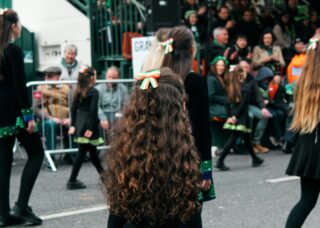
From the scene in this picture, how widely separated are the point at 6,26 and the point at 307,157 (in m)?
2.96

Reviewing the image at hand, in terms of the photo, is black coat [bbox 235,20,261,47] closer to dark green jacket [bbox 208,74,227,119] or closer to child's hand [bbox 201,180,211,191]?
dark green jacket [bbox 208,74,227,119]

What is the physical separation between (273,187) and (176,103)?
536cm

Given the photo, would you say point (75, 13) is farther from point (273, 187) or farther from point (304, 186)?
point (304, 186)

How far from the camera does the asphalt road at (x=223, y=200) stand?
22.1 ft

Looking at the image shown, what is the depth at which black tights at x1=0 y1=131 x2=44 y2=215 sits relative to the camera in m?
6.52

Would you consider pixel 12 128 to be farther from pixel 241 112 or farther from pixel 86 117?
pixel 241 112

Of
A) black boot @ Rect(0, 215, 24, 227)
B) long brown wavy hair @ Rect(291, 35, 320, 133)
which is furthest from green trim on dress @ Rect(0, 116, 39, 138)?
long brown wavy hair @ Rect(291, 35, 320, 133)

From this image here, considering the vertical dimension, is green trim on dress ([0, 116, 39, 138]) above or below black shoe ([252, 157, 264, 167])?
above

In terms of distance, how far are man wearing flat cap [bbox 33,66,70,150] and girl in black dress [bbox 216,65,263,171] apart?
244 centimetres

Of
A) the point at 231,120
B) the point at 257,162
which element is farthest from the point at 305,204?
the point at 231,120

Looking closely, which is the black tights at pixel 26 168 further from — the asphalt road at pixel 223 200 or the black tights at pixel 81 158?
the black tights at pixel 81 158

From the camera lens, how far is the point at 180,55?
181 inches

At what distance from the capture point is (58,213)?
7.21 meters

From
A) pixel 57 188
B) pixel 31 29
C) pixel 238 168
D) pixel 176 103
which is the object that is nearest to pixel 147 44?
pixel 238 168
